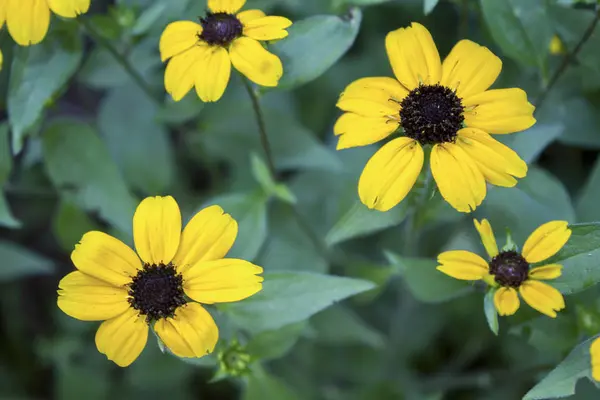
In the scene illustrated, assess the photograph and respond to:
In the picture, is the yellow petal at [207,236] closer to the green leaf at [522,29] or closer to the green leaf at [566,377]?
the green leaf at [566,377]

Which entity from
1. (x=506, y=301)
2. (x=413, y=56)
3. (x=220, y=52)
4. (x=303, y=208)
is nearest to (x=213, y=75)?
(x=220, y=52)

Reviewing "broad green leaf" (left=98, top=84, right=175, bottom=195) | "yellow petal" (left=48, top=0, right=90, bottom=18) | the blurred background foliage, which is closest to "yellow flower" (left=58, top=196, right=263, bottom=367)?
the blurred background foliage

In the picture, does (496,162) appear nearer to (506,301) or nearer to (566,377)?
(506,301)

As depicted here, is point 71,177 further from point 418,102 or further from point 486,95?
point 486,95

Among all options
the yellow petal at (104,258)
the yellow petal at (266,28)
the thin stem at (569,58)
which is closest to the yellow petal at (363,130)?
the yellow petal at (266,28)

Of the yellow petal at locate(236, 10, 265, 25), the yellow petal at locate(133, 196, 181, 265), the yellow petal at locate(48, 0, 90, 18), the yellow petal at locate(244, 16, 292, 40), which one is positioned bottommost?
the yellow petal at locate(133, 196, 181, 265)

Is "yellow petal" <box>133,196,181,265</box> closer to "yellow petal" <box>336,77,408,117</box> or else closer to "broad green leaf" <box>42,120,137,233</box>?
"yellow petal" <box>336,77,408,117</box>

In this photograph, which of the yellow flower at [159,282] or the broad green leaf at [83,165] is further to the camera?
the broad green leaf at [83,165]
